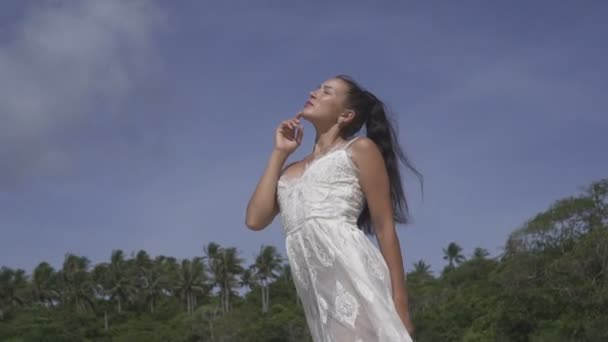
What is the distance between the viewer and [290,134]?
3504 mm

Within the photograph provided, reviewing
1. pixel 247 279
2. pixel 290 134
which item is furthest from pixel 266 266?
pixel 290 134

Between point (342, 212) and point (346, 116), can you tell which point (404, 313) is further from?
point (346, 116)

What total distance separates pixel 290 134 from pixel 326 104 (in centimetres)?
21

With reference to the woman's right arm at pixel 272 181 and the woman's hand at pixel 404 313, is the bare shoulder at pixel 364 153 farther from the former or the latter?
the woman's hand at pixel 404 313

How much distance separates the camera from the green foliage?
109 ft

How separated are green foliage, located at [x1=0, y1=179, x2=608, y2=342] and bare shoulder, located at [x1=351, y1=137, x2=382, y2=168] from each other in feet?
98.2

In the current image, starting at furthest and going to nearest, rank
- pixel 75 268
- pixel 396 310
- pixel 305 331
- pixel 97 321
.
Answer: pixel 75 268
pixel 97 321
pixel 305 331
pixel 396 310

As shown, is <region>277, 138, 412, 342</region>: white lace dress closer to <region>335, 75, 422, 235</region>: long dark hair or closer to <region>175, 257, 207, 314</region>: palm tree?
<region>335, 75, 422, 235</region>: long dark hair

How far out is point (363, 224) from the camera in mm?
3334

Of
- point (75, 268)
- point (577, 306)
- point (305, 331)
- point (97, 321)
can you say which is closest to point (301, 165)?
point (577, 306)

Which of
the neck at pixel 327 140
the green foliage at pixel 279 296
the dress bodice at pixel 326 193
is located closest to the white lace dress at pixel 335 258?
the dress bodice at pixel 326 193

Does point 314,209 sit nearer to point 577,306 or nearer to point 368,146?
point 368,146

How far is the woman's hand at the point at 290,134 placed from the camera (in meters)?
3.46

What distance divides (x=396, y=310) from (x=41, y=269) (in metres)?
71.3
